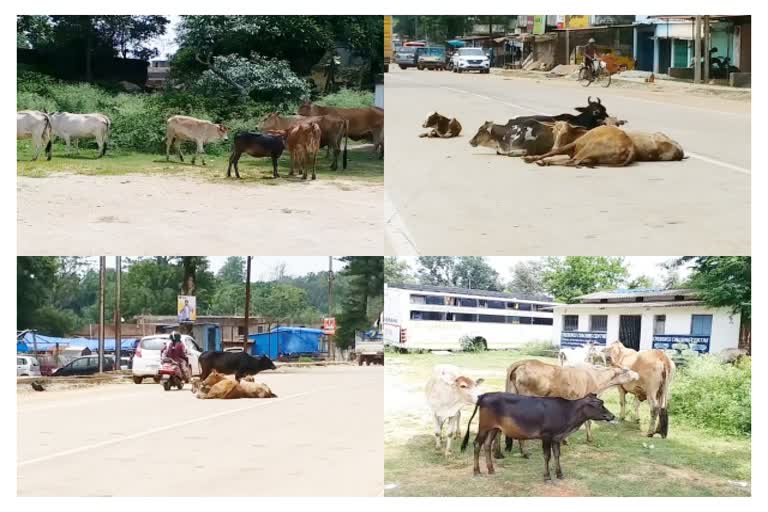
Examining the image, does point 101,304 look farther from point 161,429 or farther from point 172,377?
point 161,429

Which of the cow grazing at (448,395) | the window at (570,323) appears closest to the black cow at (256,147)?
the cow grazing at (448,395)

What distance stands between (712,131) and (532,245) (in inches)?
147

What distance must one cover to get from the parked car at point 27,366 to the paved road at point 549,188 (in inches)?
129

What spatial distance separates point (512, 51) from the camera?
13.4 m

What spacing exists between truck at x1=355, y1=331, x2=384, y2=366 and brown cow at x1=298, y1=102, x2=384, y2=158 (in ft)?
9.77

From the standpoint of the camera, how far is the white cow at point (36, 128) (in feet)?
37.6

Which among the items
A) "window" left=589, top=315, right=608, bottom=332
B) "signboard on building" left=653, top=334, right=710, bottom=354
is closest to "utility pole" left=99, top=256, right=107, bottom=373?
"window" left=589, top=315, right=608, bottom=332

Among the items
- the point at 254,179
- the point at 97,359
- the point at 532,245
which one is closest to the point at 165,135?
the point at 254,179

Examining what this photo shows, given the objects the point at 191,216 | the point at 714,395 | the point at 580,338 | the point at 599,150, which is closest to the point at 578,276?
the point at 580,338

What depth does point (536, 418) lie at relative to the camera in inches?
347

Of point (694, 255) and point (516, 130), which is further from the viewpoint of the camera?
point (516, 130)

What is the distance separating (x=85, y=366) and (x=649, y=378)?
16.0ft
